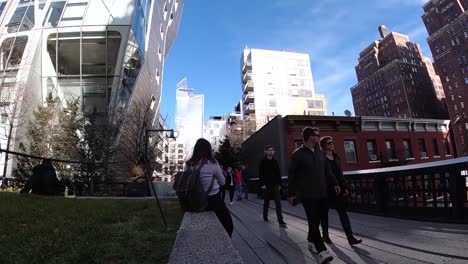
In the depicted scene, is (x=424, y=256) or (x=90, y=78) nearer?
(x=424, y=256)

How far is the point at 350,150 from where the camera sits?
29.2 metres

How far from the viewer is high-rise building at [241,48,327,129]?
3374 inches

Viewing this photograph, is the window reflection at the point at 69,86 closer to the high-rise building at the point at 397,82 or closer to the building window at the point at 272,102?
the building window at the point at 272,102

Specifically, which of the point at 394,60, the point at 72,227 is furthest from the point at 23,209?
the point at 394,60

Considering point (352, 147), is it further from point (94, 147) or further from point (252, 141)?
point (94, 147)

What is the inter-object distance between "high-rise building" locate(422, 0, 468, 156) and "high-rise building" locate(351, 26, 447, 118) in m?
19.2

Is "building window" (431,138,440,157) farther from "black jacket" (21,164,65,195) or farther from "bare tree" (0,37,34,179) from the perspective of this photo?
"bare tree" (0,37,34,179)

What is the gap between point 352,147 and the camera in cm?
2933

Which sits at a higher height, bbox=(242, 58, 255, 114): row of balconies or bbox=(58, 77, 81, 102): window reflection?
bbox=(242, 58, 255, 114): row of balconies

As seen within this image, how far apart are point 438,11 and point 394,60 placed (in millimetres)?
22474

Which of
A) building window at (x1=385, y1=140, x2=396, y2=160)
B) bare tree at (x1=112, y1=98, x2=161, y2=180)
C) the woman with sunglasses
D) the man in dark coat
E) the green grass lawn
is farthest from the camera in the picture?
building window at (x1=385, y1=140, x2=396, y2=160)

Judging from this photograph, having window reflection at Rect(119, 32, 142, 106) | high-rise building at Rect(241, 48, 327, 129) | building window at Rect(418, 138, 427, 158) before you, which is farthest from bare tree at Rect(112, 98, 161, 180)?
high-rise building at Rect(241, 48, 327, 129)

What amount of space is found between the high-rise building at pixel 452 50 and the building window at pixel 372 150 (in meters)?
65.3

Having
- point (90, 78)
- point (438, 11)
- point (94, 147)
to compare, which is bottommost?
point (94, 147)
